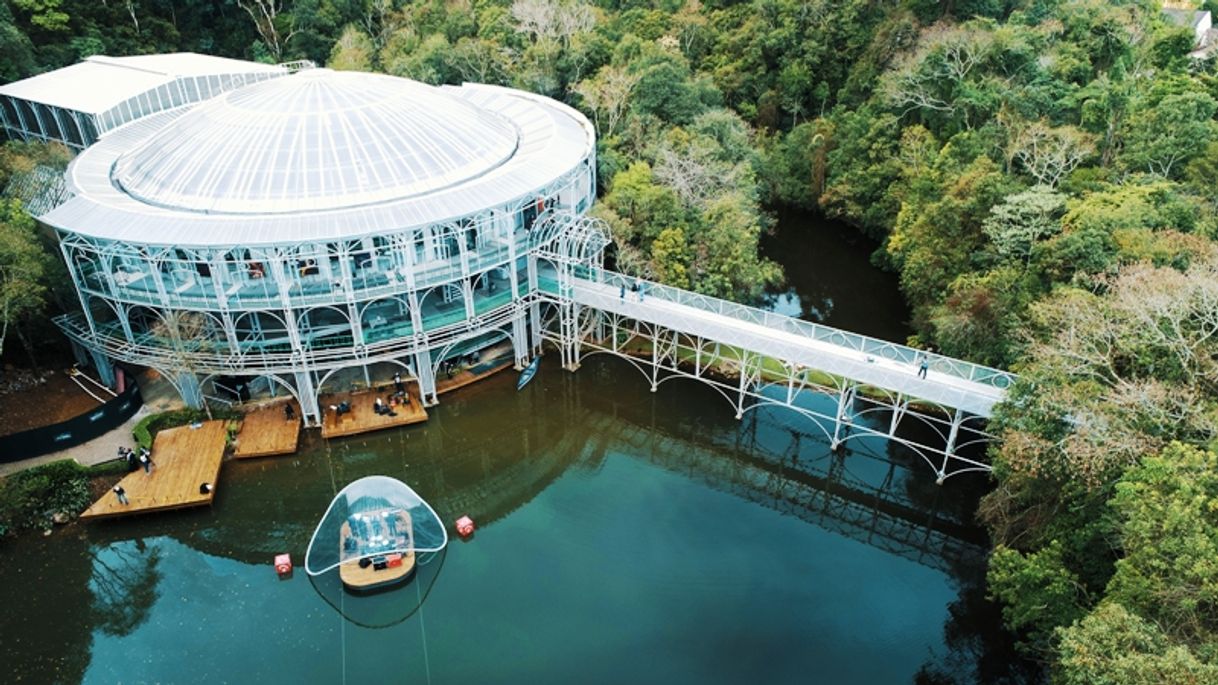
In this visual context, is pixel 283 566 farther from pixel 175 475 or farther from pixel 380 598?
pixel 175 475

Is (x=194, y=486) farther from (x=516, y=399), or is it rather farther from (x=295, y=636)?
(x=516, y=399)

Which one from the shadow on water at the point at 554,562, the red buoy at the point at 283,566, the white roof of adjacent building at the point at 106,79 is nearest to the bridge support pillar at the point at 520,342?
the shadow on water at the point at 554,562

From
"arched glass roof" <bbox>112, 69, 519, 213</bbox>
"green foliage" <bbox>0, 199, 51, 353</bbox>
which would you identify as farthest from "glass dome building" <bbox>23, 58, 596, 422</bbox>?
"green foliage" <bbox>0, 199, 51, 353</bbox>

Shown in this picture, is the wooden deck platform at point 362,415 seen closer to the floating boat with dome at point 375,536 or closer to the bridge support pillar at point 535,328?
the floating boat with dome at point 375,536

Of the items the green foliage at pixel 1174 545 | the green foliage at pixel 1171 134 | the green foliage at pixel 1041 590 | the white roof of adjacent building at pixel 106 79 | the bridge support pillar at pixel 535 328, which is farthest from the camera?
the white roof of adjacent building at pixel 106 79

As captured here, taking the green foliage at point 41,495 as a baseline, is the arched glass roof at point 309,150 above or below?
above

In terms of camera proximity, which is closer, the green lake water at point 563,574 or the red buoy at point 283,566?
the green lake water at point 563,574

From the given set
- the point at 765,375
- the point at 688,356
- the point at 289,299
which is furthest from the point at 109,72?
the point at 765,375

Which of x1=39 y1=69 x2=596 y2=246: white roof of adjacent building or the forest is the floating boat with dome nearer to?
x1=39 y1=69 x2=596 y2=246: white roof of adjacent building
